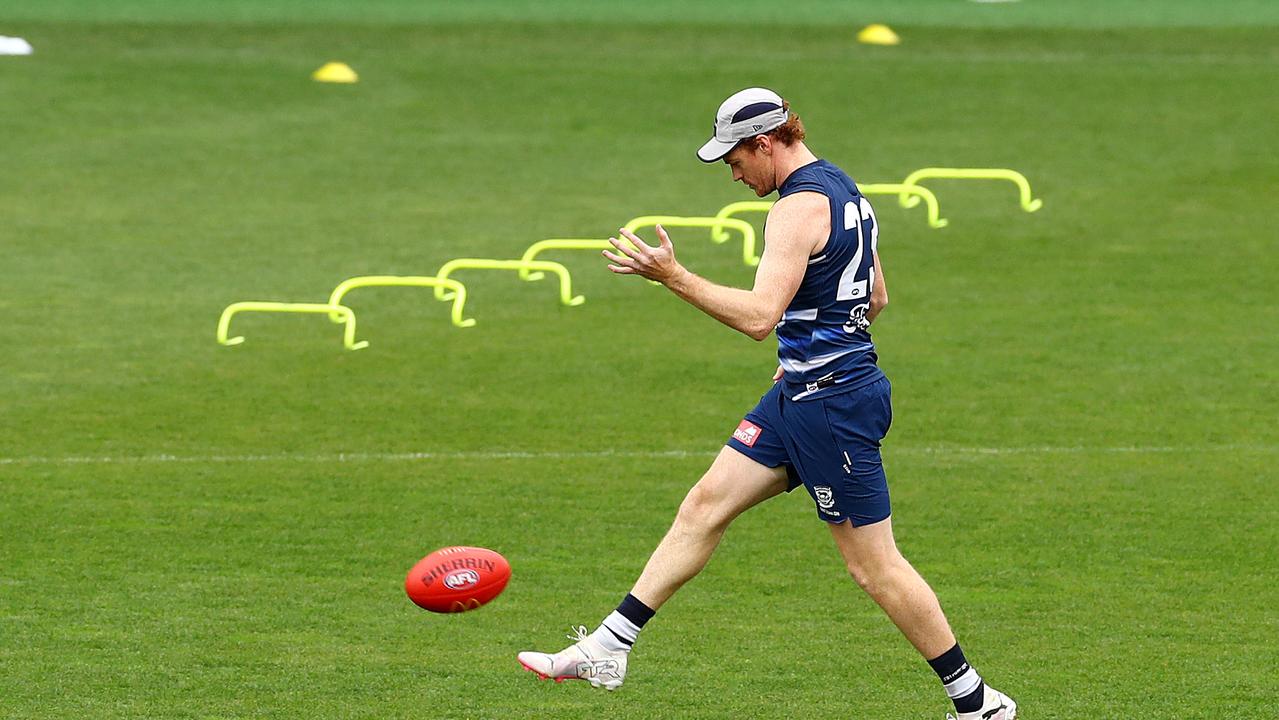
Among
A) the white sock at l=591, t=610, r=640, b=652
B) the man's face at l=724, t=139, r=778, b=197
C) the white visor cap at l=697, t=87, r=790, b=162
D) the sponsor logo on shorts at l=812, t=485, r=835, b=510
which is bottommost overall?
the white sock at l=591, t=610, r=640, b=652

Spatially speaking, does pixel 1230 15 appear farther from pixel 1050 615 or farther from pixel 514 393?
pixel 1050 615

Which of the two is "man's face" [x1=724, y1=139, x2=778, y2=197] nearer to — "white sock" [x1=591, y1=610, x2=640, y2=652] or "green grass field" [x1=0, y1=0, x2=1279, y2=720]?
"white sock" [x1=591, y1=610, x2=640, y2=652]

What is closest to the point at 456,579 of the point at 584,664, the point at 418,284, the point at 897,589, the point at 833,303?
the point at 584,664

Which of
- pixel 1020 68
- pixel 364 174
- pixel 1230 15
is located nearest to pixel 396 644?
pixel 364 174

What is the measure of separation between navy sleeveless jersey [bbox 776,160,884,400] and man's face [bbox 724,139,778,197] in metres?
0.07

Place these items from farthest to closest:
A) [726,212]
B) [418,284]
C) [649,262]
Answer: [726,212] < [418,284] < [649,262]

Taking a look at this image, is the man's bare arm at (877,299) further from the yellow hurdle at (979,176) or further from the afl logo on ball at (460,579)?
the yellow hurdle at (979,176)

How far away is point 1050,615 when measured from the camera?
29.5 ft

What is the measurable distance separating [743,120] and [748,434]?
48.1 inches

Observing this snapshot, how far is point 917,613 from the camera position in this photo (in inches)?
287

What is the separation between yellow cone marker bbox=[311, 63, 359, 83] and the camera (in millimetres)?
27375

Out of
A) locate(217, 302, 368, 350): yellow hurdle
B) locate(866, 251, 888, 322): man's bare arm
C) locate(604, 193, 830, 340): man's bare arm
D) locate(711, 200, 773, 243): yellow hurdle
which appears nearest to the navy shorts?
locate(866, 251, 888, 322): man's bare arm

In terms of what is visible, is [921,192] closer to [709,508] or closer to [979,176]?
[979,176]

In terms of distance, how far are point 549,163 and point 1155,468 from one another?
40.4 ft
